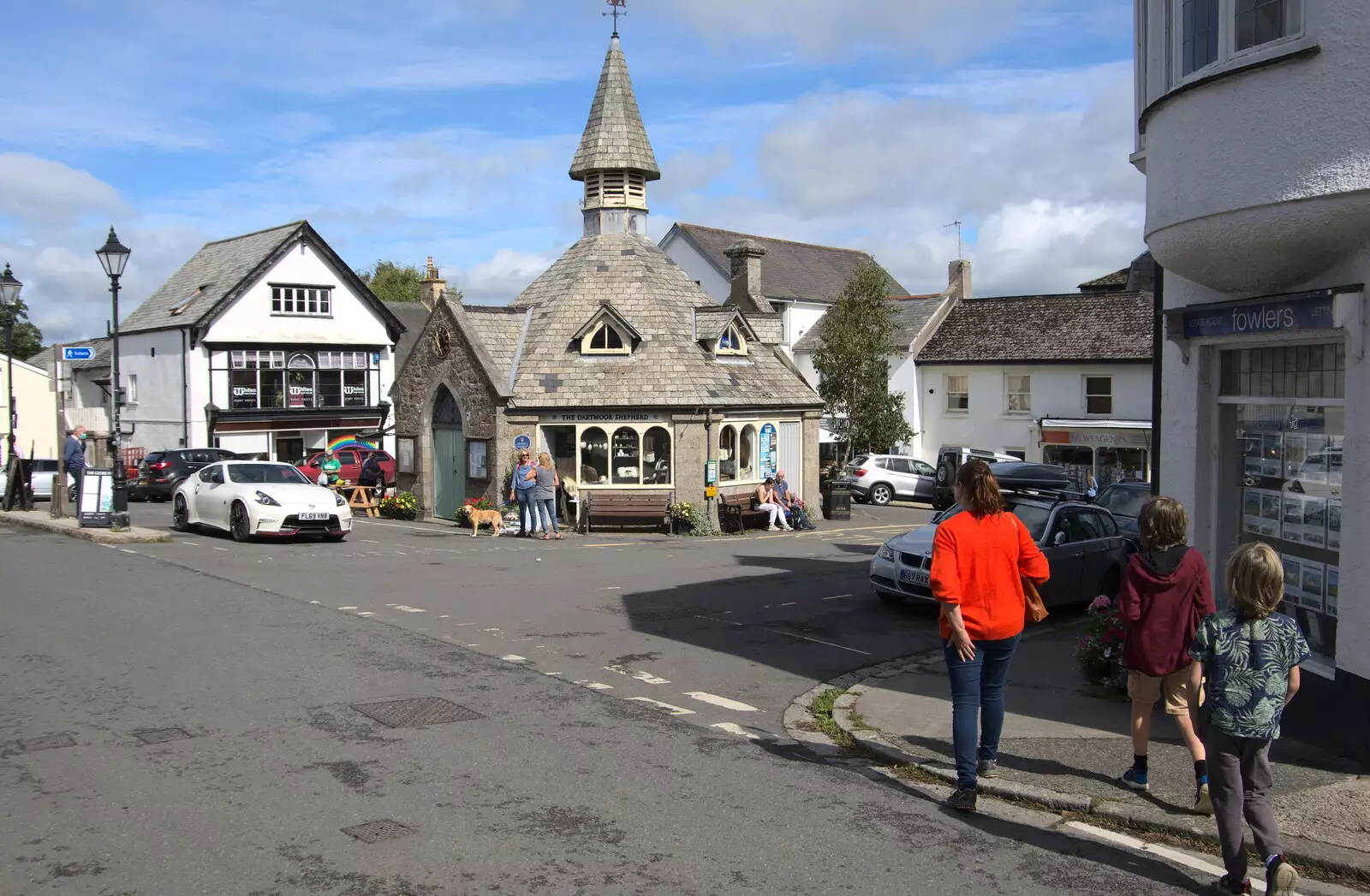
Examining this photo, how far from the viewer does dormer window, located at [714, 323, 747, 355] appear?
2695cm

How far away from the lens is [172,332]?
41531 millimetres

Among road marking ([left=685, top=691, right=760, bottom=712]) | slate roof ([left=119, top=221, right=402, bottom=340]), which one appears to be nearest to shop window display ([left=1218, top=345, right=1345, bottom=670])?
road marking ([left=685, top=691, right=760, bottom=712])

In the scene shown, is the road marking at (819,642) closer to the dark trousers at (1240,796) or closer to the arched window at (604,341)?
the dark trousers at (1240,796)

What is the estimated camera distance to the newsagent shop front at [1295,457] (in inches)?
272

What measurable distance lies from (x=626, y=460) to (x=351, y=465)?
44.7 ft

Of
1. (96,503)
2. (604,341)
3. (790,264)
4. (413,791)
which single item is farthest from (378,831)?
(790,264)

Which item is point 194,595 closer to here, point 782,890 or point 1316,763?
point 782,890

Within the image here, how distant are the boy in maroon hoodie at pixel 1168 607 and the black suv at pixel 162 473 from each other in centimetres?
2953

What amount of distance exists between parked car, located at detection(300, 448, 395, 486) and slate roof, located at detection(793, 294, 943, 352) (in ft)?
53.8

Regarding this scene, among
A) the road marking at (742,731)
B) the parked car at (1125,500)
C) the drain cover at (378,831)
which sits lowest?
the road marking at (742,731)

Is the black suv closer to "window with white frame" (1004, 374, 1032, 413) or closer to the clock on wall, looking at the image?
the clock on wall

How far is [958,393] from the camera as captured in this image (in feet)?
→ 141

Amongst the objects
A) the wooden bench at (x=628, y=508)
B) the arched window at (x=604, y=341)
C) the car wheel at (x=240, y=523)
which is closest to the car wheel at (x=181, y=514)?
the car wheel at (x=240, y=523)

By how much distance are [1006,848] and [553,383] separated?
20139 mm
